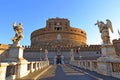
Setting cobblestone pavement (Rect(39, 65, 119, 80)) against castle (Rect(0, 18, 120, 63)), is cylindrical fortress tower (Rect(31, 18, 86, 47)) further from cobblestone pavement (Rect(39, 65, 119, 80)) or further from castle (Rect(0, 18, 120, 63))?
cobblestone pavement (Rect(39, 65, 119, 80))

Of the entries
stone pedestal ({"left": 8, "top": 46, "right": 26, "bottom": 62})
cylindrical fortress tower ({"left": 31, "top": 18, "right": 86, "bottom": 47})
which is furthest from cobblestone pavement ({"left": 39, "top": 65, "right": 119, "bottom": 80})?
cylindrical fortress tower ({"left": 31, "top": 18, "right": 86, "bottom": 47})

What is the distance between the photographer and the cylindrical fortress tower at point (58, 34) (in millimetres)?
60334

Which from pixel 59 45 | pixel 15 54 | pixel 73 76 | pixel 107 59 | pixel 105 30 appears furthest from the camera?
pixel 59 45

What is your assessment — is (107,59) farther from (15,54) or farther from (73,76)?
(15,54)

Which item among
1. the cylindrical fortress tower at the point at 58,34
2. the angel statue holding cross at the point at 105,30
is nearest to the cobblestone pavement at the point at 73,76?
the angel statue holding cross at the point at 105,30

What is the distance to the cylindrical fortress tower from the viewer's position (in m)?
60.3

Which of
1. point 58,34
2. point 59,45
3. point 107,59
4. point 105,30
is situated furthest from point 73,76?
point 58,34

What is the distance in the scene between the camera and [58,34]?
201 ft

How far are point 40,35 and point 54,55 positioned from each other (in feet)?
58.4

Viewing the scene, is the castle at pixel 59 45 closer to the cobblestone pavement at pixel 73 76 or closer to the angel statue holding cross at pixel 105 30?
the cobblestone pavement at pixel 73 76

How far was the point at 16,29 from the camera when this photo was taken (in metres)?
11.8

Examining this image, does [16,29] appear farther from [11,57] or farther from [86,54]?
[86,54]

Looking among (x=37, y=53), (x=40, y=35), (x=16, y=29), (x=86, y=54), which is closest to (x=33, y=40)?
(x=40, y=35)

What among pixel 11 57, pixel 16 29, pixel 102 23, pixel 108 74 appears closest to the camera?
pixel 108 74
